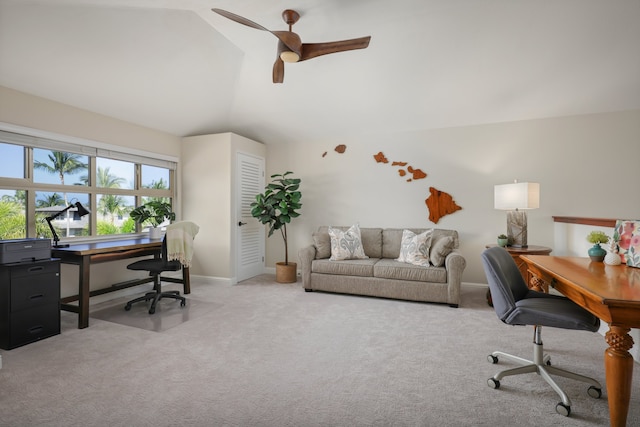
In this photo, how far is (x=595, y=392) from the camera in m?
1.92

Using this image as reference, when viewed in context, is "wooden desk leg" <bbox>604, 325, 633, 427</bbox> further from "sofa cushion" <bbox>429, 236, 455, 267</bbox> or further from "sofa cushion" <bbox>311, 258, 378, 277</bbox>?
"sofa cushion" <bbox>311, 258, 378, 277</bbox>

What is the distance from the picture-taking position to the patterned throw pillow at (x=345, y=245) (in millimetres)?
4465

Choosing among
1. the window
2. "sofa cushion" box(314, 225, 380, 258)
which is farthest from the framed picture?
the window

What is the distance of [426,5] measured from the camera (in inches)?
116

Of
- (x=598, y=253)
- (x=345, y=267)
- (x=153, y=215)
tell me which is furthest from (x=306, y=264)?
(x=598, y=253)

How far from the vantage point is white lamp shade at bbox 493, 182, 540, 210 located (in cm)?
356

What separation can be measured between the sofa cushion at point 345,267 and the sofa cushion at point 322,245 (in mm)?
149

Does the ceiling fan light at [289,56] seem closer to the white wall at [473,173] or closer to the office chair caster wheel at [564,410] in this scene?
the white wall at [473,173]

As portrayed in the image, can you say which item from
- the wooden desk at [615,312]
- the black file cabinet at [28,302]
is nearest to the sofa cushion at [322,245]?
the black file cabinet at [28,302]

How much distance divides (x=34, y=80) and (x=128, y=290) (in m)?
2.61

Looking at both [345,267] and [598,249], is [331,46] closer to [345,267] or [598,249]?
[598,249]

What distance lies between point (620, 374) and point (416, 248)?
8.77ft

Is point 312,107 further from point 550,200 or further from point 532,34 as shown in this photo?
point 550,200

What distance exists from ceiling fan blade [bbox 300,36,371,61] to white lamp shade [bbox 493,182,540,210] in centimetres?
238
